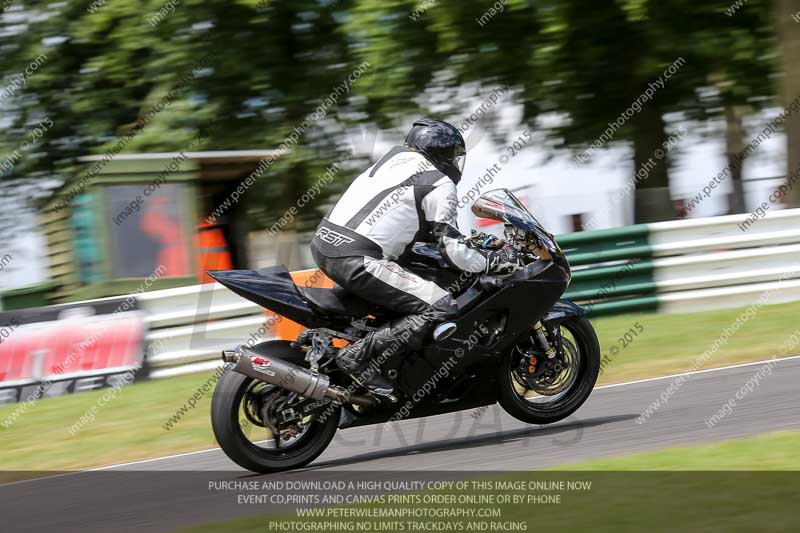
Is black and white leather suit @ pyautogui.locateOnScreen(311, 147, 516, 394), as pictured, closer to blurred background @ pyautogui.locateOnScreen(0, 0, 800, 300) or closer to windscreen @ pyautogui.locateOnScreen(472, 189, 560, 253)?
windscreen @ pyautogui.locateOnScreen(472, 189, 560, 253)

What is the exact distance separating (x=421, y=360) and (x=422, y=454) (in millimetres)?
563

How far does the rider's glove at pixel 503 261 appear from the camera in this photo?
630cm

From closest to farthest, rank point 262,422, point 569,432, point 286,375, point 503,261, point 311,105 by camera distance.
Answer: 1. point 286,375
2. point 262,422
3. point 503,261
4. point 569,432
5. point 311,105

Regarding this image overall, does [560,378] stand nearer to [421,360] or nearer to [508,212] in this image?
[421,360]

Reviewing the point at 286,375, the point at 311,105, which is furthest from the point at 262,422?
the point at 311,105

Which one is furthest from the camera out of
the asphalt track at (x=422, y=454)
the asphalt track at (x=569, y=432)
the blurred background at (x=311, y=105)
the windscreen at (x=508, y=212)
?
the blurred background at (x=311, y=105)

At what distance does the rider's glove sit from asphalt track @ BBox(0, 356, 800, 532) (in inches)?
39.3

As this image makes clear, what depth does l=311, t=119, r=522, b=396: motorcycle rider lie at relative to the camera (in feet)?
20.1

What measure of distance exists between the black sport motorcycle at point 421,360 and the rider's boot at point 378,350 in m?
0.03

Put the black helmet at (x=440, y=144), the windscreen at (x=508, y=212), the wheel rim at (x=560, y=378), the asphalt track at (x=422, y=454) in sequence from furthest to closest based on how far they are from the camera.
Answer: the wheel rim at (x=560, y=378), the windscreen at (x=508, y=212), the black helmet at (x=440, y=144), the asphalt track at (x=422, y=454)

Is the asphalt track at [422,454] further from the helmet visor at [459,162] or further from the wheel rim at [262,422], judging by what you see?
the helmet visor at [459,162]

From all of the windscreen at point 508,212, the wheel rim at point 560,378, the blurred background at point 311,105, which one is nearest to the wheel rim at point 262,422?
the wheel rim at point 560,378

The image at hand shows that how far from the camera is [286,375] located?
19.4 feet

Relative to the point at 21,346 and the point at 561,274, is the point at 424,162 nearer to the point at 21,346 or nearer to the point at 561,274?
the point at 561,274
